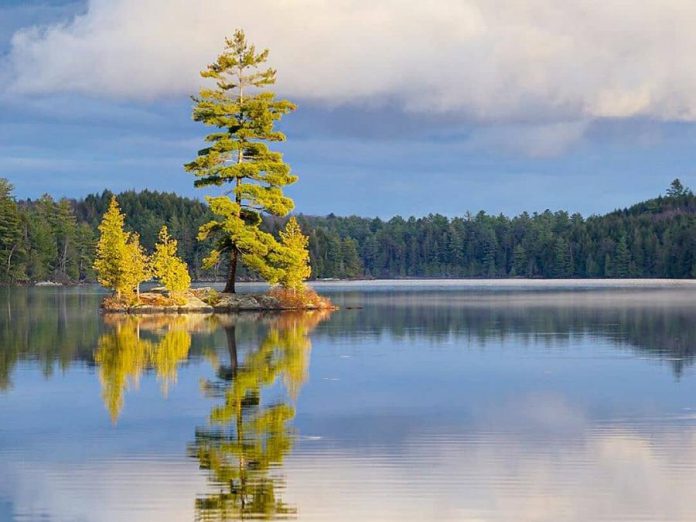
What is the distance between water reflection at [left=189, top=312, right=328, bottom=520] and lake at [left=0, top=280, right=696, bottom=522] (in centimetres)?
5

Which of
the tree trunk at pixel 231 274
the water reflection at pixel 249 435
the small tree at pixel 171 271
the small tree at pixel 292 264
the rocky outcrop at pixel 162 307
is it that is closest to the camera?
the water reflection at pixel 249 435

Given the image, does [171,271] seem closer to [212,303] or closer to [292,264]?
[212,303]

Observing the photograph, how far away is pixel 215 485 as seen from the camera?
1327 cm

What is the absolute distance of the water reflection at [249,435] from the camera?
1241 cm

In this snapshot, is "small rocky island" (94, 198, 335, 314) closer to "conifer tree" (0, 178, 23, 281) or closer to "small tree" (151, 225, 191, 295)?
"small tree" (151, 225, 191, 295)

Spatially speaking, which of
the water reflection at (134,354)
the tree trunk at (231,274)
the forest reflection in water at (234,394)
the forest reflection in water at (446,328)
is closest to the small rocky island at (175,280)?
the tree trunk at (231,274)

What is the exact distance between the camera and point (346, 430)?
682 inches

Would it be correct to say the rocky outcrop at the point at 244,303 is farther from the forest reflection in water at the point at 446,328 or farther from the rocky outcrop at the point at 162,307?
the forest reflection in water at the point at 446,328

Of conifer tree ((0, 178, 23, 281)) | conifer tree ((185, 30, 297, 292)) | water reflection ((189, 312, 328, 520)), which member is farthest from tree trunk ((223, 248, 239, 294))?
conifer tree ((0, 178, 23, 281))

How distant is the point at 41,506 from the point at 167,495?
1.54 meters

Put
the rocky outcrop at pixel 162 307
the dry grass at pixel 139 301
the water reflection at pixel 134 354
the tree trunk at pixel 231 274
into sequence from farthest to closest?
the tree trunk at pixel 231 274 < the dry grass at pixel 139 301 < the rocky outcrop at pixel 162 307 < the water reflection at pixel 134 354

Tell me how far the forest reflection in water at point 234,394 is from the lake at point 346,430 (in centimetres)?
6

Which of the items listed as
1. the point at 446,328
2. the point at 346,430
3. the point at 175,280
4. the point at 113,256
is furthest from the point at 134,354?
the point at 113,256

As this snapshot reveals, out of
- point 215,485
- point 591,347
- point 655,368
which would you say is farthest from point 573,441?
point 591,347
